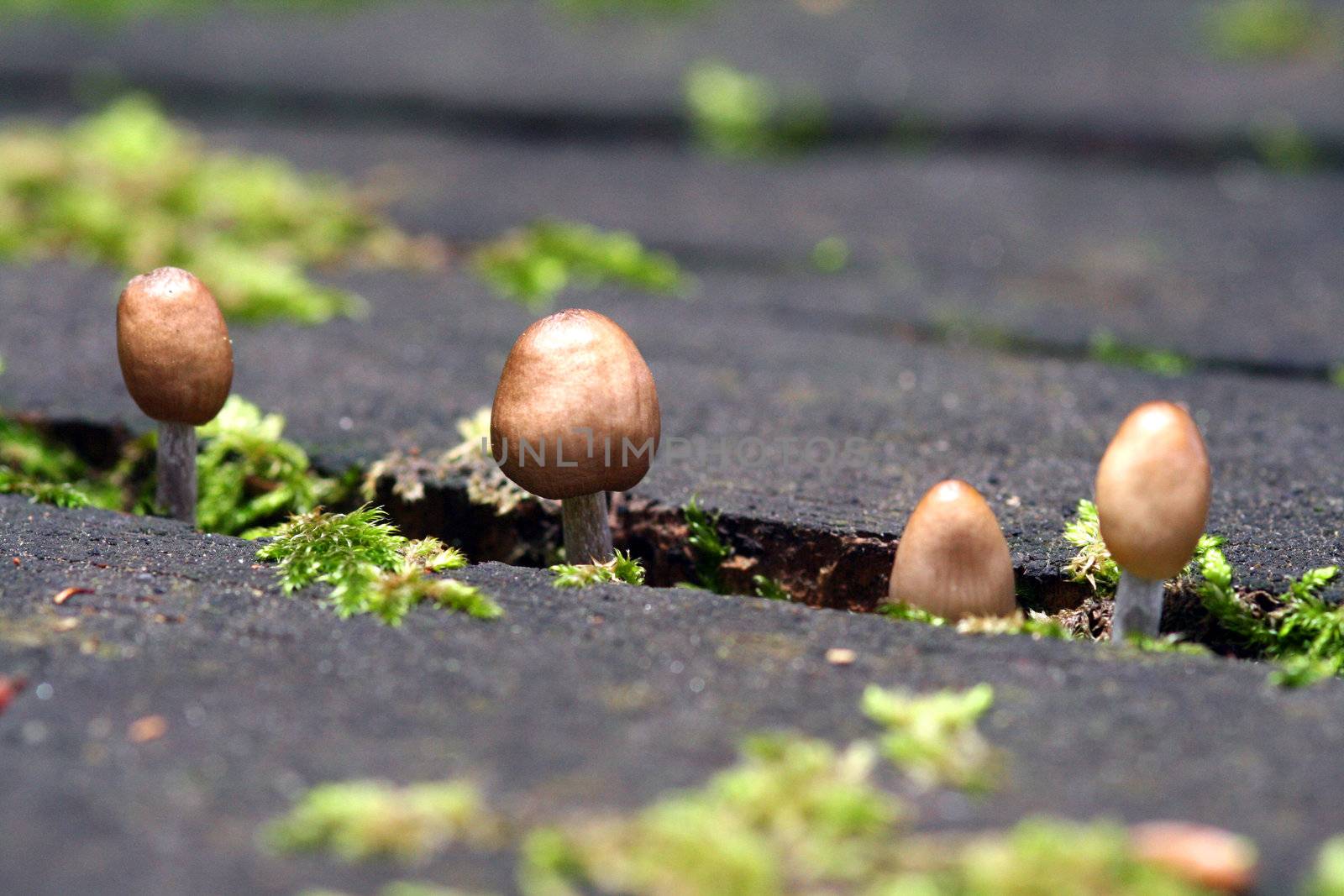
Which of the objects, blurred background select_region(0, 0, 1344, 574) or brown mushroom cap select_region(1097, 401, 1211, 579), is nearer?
brown mushroom cap select_region(1097, 401, 1211, 579)

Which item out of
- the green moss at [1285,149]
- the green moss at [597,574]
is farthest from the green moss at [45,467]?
the green moss at [1285,149]

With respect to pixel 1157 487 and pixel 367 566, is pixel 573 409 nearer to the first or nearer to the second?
pixel 367 566

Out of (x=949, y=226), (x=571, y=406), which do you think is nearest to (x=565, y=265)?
(x=949, y=226)

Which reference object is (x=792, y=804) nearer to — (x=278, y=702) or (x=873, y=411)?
(x=278, y=702)

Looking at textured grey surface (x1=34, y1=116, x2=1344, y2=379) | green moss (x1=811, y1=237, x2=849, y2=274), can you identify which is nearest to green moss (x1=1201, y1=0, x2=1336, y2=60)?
textured grey surface (x1=34, y1=116, x2=1344, y2=379)

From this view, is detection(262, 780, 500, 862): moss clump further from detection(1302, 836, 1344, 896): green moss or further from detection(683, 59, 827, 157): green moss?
detection(683, 59, 827, 157): green moss

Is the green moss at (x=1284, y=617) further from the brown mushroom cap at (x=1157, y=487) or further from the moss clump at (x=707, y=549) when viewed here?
the moss clump at (x=707, y=549)

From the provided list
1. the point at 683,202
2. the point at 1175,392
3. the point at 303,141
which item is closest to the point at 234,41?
the point at 303,141
